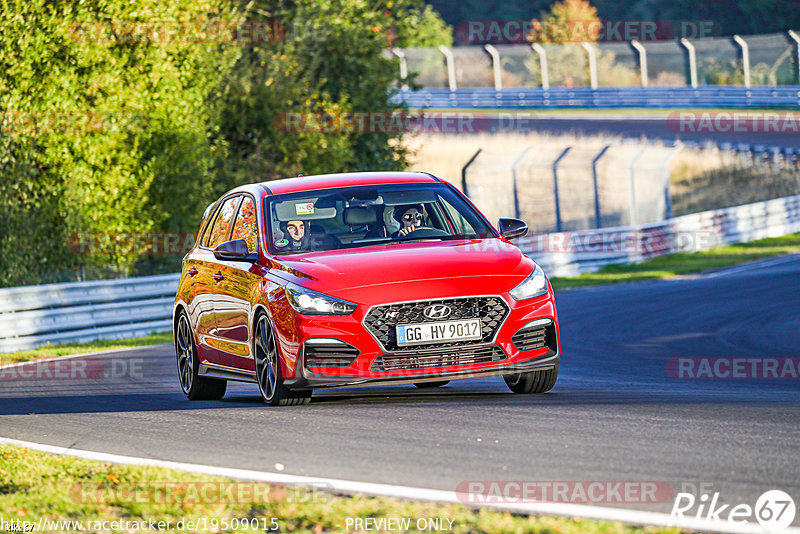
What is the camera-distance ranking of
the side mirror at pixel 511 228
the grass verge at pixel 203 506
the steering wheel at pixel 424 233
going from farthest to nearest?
the side mirror at pixel 511 228 → the steering wheel at pixel 424 233 → the grass verge at pixel 203 506

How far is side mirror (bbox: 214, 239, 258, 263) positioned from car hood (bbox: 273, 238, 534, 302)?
1.22ft

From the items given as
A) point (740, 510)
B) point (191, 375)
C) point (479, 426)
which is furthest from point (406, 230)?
point (740, 510)

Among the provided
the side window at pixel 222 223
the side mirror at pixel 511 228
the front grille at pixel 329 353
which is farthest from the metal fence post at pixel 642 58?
the front grille at pixel 329 353

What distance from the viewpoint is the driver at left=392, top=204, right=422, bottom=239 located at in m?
10.1

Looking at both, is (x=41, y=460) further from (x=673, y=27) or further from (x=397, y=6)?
(x=673, y=27)

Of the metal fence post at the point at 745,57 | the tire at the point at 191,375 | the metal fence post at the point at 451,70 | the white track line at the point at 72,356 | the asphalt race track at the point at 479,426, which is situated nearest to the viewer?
the asphalt race track at the point at 479,426

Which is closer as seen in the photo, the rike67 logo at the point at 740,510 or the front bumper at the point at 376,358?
the rike67 logo at the point at 740,510

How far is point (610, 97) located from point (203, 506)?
50.8 meters

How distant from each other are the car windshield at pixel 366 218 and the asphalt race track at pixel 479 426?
1.21 metres

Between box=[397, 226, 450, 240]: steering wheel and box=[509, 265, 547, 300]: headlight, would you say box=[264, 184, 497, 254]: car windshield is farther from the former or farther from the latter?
box=[509, 265, 547, 300]: headlight

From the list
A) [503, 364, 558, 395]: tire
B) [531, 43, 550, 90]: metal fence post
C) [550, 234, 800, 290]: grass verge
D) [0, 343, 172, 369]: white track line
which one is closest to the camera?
[503, 364, 558, 395]: tire

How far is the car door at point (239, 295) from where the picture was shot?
1000 cm

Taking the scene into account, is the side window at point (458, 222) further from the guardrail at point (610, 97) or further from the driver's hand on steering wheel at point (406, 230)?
the guardrail at point (610, 97)

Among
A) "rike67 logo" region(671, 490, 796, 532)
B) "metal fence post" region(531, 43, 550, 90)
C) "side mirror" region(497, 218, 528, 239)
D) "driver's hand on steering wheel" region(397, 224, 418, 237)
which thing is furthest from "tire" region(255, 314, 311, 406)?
"metal fence post" region(531, 43, 550, 90)
